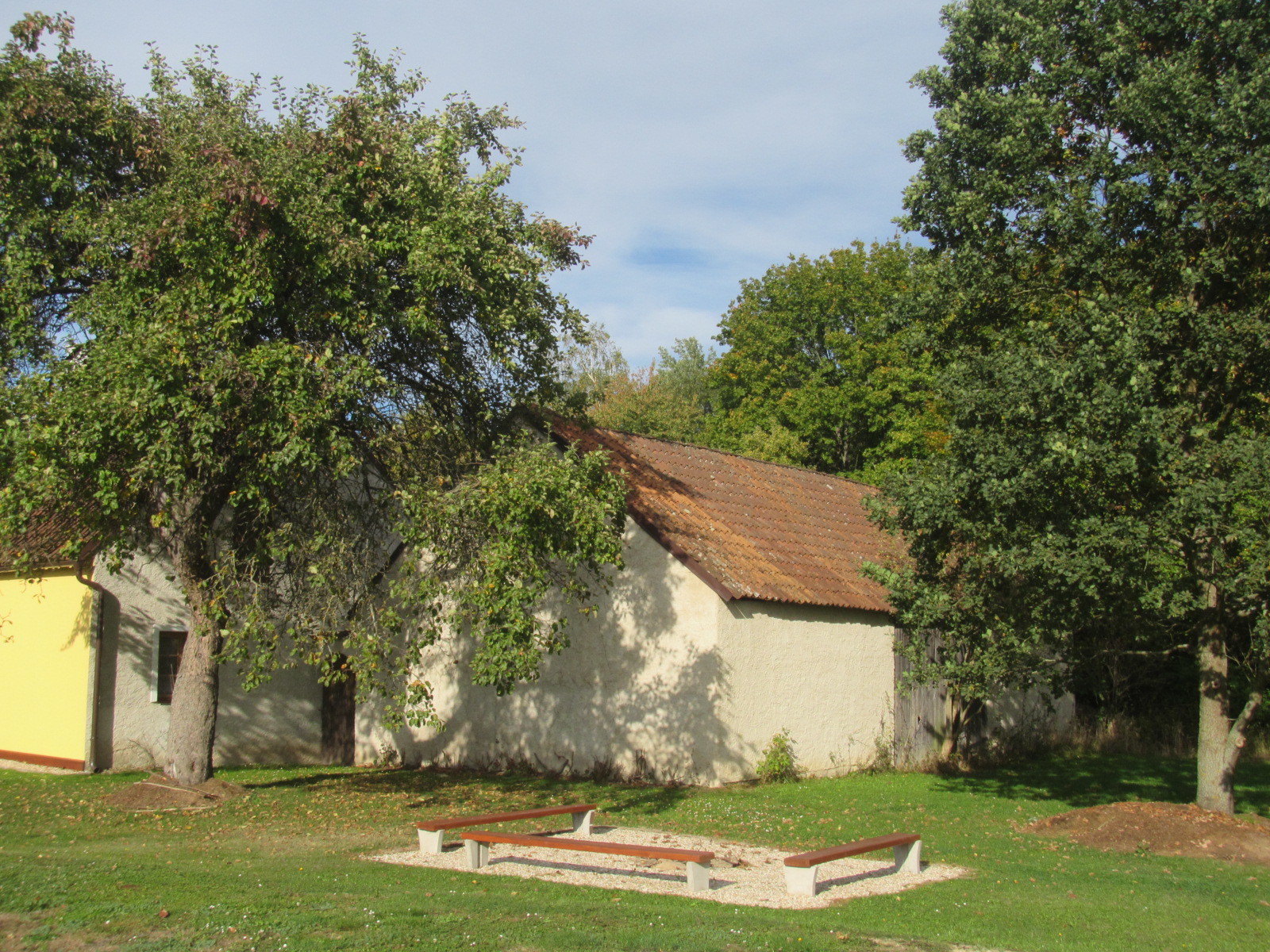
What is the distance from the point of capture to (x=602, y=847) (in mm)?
8805

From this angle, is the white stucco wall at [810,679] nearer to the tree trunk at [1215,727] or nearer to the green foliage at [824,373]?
the tree trunk at [1215,727]

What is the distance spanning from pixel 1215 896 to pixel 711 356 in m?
50.4

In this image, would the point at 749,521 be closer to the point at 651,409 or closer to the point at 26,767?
the point at 26,767

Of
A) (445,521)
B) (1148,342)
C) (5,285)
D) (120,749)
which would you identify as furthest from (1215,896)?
(120,749)

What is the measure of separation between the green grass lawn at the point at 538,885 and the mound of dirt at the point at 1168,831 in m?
0.35

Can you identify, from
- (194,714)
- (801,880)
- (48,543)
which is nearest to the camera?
(801,880)

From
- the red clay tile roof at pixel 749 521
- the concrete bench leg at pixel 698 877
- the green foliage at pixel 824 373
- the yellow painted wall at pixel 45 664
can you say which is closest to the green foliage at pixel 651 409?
the green foliage at pixel 824 373

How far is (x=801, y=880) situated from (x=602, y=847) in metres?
1.69

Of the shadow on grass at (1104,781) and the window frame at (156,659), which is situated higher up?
the window frame at (156,659)

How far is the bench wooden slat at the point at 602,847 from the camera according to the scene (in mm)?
8469

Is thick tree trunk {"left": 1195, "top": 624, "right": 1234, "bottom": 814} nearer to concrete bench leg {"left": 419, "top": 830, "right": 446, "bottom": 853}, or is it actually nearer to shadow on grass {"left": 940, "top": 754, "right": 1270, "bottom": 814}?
shadow on grass {"left": 940, "top": 754, "right": 1270, "bottom": 814}

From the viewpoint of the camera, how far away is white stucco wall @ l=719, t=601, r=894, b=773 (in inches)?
595

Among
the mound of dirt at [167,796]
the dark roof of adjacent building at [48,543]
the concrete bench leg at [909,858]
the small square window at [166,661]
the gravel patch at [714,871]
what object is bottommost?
the mound of dirt at [167,796]

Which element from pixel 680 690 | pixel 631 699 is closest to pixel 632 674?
pixel 631 699
